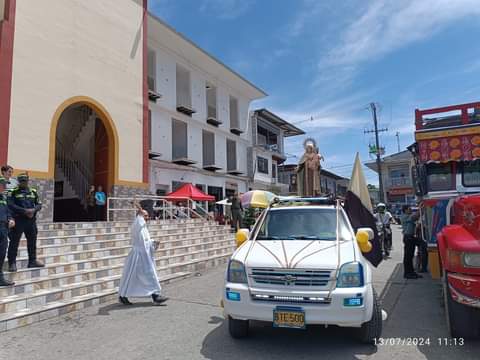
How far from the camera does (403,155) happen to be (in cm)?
4450

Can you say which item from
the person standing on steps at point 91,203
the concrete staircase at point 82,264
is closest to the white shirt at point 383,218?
the concrete staircase at point 82,264

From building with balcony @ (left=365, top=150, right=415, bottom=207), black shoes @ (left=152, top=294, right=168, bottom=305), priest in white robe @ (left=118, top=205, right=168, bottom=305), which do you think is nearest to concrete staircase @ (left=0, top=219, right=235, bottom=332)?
priest in white robe @ (left=118, top=205, right=168, bottom=305)

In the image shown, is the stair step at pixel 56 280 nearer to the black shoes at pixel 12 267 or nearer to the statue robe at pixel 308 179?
the black shoes at pixel 12 267

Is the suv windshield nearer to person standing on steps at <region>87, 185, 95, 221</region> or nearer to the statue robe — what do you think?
the statue robe

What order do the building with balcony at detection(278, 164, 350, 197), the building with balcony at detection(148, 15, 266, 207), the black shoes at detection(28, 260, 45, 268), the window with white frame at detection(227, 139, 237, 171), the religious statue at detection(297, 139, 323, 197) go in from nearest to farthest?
the black shoes at detection(28, 260, 45, 268) → the religious statue at detection(297, 139, 323, 197) → the building with balcony at detection(148, 15, 266, 207) → the window with white frame at detection(227, 139, 237, 171) → the building with balcony at detection(278, 164, 350, 197)

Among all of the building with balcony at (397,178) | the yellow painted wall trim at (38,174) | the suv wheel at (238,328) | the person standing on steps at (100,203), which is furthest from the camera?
the building with balcony at (397,178)

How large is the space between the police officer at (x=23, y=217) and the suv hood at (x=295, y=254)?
4.00m

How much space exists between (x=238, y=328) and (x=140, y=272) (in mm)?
2622

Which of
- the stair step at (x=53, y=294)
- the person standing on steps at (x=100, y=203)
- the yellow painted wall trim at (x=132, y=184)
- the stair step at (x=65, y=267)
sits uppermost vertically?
the yellow painted wall trim at (x=132, y=184)

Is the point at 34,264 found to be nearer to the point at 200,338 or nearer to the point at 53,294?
the point at 53,294

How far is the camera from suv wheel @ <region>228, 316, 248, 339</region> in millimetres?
4512

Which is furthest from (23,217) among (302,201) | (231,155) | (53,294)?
(231,155)

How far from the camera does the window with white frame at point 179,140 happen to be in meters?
21.8

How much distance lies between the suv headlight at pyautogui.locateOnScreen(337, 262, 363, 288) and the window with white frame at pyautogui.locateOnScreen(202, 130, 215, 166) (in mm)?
20379
